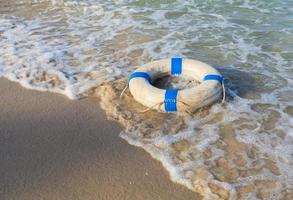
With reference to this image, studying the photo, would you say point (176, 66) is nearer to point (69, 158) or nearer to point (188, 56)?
point (188, 56)

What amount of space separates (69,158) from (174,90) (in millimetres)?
1356

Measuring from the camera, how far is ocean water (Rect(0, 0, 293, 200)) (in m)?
3.67

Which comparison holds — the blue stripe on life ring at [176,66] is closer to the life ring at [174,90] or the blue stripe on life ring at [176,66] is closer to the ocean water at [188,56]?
the life ring at [174,90]

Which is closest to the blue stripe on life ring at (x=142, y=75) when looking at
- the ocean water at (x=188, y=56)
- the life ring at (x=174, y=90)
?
the life ring at (x=174, y=90)

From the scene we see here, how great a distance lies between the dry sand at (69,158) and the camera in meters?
3.36

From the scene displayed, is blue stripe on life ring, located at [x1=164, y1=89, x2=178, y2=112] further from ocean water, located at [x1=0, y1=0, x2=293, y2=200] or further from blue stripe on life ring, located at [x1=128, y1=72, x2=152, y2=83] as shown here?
blue stripe on life ring, located at [x1=128, y1=72, x2=152, y2=83]

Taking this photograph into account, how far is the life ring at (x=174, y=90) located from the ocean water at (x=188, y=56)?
108 mm

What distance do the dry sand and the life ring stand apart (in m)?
0.48

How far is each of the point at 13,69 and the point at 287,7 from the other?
16.6 feet

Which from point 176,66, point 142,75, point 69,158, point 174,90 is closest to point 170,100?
point 174,90

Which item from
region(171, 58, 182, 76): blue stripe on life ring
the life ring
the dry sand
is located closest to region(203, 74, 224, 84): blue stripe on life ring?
the life ring

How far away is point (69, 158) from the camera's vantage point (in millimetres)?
3773

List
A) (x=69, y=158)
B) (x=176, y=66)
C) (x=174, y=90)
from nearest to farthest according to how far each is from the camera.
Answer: (x=69, y=158), (x=174, y=90), (x=176, y=66)

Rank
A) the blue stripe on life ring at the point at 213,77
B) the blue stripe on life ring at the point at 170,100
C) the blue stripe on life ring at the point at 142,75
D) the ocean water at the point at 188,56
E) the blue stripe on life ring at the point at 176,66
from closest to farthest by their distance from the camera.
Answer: the ocean water at the point at 188,56 < the blue stripe on life ring at the point at 170,100 < the blue stripe on life ring at the point at 213,77 < the blue stripe on life ring at the point at 142,75 < the blue stripe on life ring at the point at 176,66
